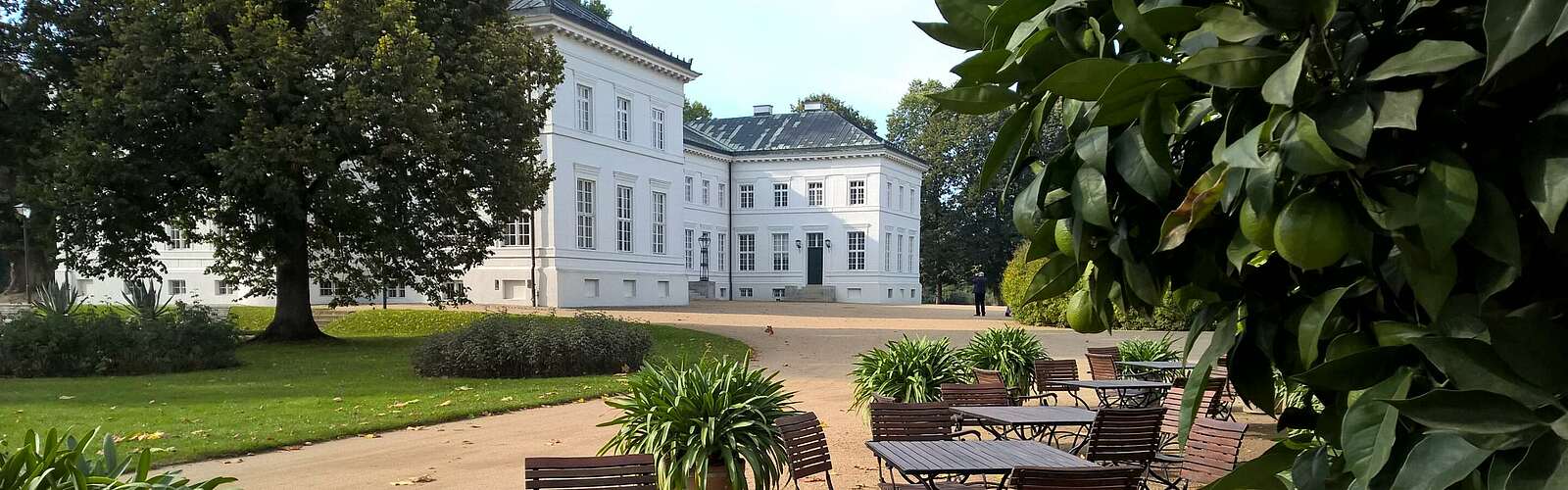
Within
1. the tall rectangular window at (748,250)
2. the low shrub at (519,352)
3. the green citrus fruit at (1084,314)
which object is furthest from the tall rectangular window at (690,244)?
the green citrus fruit at (1084,314)

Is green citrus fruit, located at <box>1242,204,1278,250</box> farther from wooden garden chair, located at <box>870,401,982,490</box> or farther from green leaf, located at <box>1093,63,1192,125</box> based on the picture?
wooden garden chair, located at <box>870,401,982,490</box>

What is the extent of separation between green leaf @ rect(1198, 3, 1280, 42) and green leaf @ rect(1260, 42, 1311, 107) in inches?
2.3

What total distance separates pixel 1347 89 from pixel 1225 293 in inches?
13.3

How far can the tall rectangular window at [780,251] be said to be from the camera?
56906mm

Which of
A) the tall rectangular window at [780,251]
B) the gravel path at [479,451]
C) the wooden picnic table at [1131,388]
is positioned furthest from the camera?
the tall rectangular window at [780,251]

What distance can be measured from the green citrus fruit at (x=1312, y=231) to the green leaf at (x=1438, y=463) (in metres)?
0.18

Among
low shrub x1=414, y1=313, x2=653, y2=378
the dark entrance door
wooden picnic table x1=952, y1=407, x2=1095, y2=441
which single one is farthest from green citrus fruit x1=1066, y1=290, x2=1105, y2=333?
the dark entrance door

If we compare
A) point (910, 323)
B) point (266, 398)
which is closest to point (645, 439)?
point (266, 398)

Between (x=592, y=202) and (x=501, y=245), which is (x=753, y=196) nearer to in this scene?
(x=592, y=202)

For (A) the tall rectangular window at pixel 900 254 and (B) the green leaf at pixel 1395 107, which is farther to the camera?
(A) the tall rectangular window at pixel 900 254

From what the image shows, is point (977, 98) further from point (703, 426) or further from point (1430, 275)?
point (703, 426)

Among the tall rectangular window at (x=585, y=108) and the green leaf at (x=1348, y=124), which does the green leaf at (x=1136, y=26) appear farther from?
the tall rectangular window at (x=585, y=108)

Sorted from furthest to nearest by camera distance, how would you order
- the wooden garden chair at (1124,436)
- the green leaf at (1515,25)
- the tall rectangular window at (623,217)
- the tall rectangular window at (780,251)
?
1. the tall rectangular window at (780,251)
2. the tall rectangular window at (623,217)
3. the wooden garden chair at (1124,436)
4. the green leaf at (1515,25)

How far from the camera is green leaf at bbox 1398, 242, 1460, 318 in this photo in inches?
34.9
